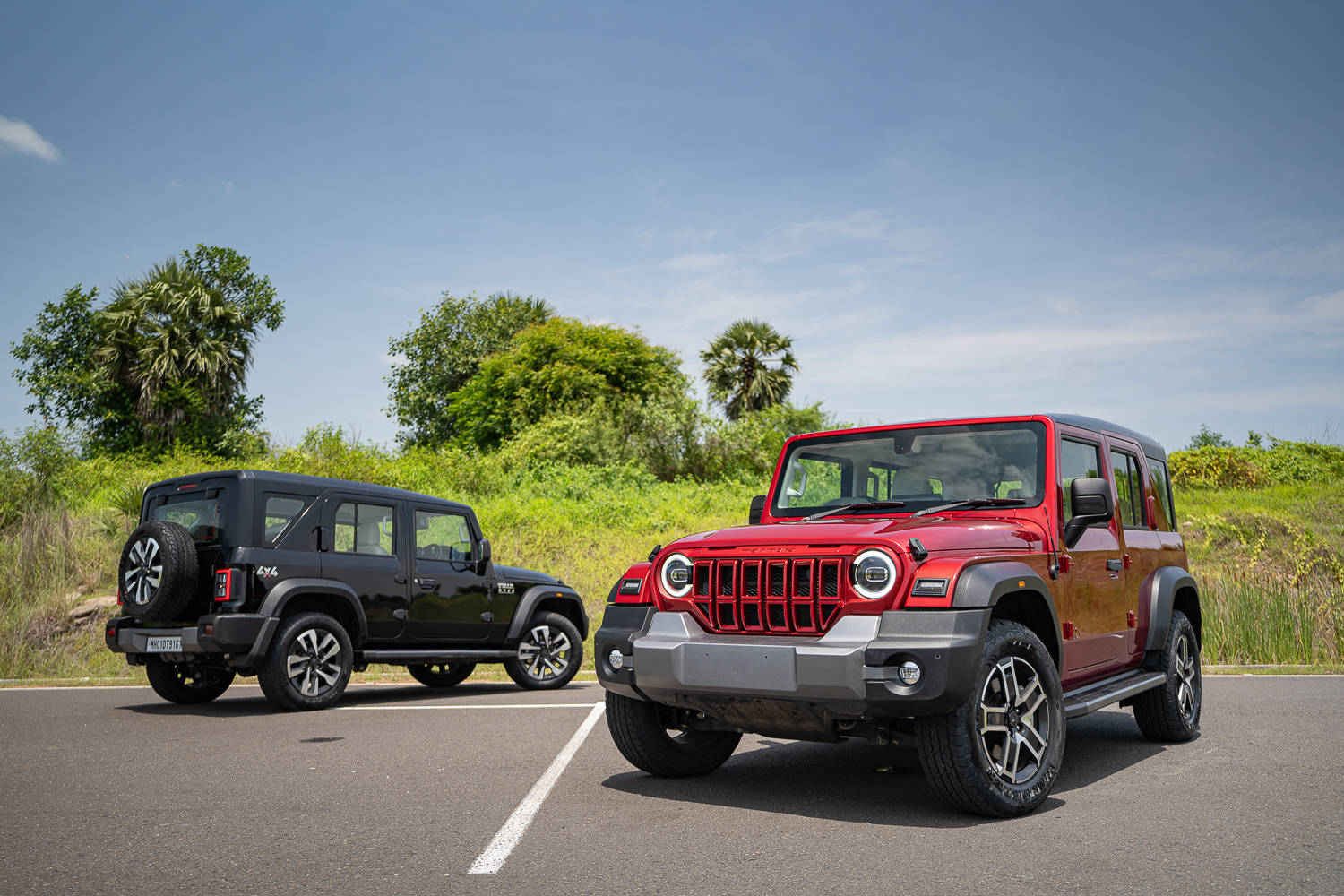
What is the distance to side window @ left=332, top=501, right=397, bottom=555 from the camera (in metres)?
10.1

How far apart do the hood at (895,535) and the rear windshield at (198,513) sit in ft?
18.0

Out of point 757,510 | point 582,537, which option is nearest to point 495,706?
point 757,510

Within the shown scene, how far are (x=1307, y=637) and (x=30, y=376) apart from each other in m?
42.3

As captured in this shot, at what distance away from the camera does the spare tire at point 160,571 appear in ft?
29.4

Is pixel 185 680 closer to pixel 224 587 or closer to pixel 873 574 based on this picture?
pixel 224 587

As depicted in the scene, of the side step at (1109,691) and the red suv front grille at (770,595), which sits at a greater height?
the red suv front grille at (770,595)

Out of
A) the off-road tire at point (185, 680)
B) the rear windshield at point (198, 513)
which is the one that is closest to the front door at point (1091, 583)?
the rear windshield at point (198, 513)

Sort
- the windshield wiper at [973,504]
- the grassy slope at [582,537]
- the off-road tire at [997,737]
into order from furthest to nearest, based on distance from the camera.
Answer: the grassy slope at [582,537]
the windshield wiper at [973,504]
the off-road tire at [997,737]

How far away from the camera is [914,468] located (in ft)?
21.3

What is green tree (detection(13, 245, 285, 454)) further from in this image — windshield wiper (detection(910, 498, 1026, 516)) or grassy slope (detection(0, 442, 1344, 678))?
windshield wiper (detection(910, 498, 1026, 516))

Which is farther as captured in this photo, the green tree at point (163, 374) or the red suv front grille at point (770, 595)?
the green tree at point (163, 374)

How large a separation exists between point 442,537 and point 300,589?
1.96 metres

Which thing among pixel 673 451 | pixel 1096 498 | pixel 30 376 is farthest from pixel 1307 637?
pixel 30 376

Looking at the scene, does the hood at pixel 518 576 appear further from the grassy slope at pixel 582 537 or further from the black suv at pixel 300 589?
the grassy slope at pixel 582 537
